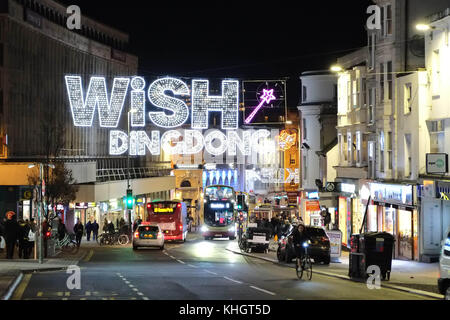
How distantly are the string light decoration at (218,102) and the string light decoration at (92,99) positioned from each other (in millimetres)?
4361

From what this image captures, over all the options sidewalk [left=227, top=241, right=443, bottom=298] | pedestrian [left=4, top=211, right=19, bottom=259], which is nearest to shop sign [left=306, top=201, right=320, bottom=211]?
sidewalk [left=227, top=241, right=443, bottom=298]

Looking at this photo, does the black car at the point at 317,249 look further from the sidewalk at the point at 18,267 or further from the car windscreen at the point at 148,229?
the car windscreen at the point at 148,229

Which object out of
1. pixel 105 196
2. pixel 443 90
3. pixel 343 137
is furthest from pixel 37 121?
pixel 443 90

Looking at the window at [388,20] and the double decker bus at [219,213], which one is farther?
the double decker bus at [219,213]

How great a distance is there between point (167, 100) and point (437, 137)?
→ 1980 centimetres

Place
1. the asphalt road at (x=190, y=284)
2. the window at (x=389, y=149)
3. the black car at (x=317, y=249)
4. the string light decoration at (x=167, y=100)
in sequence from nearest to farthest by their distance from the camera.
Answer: the asphalt road at (x=190, y=284)
the black car at (x=317, y=249)
the window at (x=389, y=149)
the string light decoration at (x=167, y=100)

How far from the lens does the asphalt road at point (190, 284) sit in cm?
2222

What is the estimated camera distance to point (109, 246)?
186 ft

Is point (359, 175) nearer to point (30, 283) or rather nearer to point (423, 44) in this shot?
point (423, 44)

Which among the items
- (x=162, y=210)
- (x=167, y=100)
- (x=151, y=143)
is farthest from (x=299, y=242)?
(x=151, y=143)

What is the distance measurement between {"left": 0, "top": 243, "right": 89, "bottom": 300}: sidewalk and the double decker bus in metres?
26.2

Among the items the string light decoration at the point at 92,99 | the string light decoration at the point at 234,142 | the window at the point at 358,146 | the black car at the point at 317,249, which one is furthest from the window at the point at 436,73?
the string light decoration at the point at 234,142

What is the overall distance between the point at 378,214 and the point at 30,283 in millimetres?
23243

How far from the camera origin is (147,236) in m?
50.0
